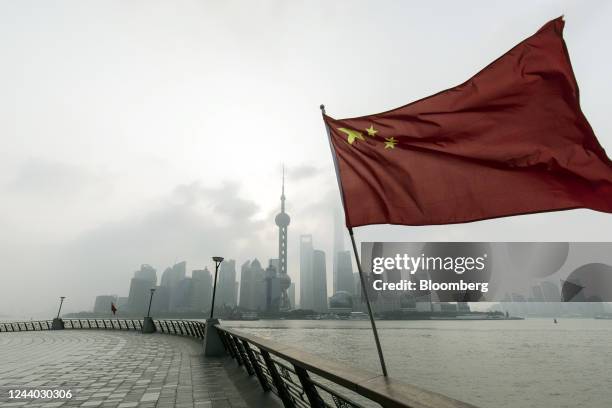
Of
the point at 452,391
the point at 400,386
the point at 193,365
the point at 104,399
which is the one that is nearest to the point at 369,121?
the point at 400,386

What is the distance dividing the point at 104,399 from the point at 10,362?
314 inches

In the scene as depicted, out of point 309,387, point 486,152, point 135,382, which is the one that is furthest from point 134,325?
point 486,152

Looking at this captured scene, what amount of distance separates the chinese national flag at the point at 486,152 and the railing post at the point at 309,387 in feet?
5.90

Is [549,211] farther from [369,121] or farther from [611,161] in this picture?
[369,121]

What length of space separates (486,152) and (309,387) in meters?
3.39

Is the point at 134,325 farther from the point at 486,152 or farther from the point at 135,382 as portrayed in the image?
the point at 486,152

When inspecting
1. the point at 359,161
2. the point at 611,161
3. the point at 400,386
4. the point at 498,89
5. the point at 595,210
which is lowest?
the point at 400,386

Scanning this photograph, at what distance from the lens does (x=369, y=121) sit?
4895 millimetres

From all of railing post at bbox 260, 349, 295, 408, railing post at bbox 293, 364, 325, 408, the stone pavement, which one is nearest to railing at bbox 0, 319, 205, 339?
the stone pavement

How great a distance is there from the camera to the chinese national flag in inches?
143

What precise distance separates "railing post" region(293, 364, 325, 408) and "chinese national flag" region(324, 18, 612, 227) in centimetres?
180

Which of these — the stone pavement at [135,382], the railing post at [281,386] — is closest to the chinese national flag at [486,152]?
the railing post at [281,386]

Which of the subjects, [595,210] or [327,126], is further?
[327,126]

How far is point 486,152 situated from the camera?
161 inches
